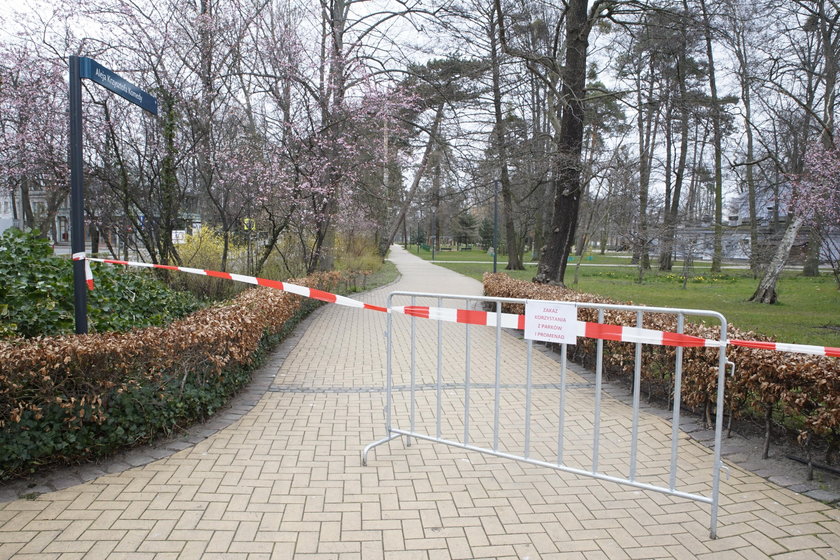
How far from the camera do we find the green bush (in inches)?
186

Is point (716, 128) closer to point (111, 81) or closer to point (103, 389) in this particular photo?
point (111, 81)

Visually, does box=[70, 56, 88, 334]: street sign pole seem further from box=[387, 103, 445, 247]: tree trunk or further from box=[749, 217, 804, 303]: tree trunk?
box=[749, 217, 804, 303]: tree trunk

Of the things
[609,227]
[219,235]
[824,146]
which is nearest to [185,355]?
[219,235]

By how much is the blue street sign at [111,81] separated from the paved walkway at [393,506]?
9.62 feet

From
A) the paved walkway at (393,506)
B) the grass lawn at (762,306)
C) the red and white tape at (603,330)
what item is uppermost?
the red and white tape at (603,330)

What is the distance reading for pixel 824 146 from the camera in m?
12.7

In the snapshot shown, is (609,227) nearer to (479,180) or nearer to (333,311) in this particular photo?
(479,180)

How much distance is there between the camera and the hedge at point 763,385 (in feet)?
11.4

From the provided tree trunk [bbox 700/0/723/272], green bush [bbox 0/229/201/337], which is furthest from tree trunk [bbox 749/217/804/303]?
green bush [bbox 0/229/201/337]

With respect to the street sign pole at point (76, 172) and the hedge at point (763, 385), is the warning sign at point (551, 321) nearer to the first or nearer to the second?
the hedge at point (763, 385)

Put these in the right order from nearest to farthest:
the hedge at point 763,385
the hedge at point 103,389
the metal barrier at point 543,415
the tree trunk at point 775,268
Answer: the metal barrier at point 543,415
the hedge at point 103,389
the hedge at point 763,385
the tree trunk at point 775,268

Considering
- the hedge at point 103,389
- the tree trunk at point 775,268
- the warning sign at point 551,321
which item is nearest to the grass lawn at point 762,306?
the tree trunk at point 775,268

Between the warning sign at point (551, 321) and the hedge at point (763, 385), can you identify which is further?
the hedge at point (763, 385)

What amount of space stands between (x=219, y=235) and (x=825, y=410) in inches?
448
